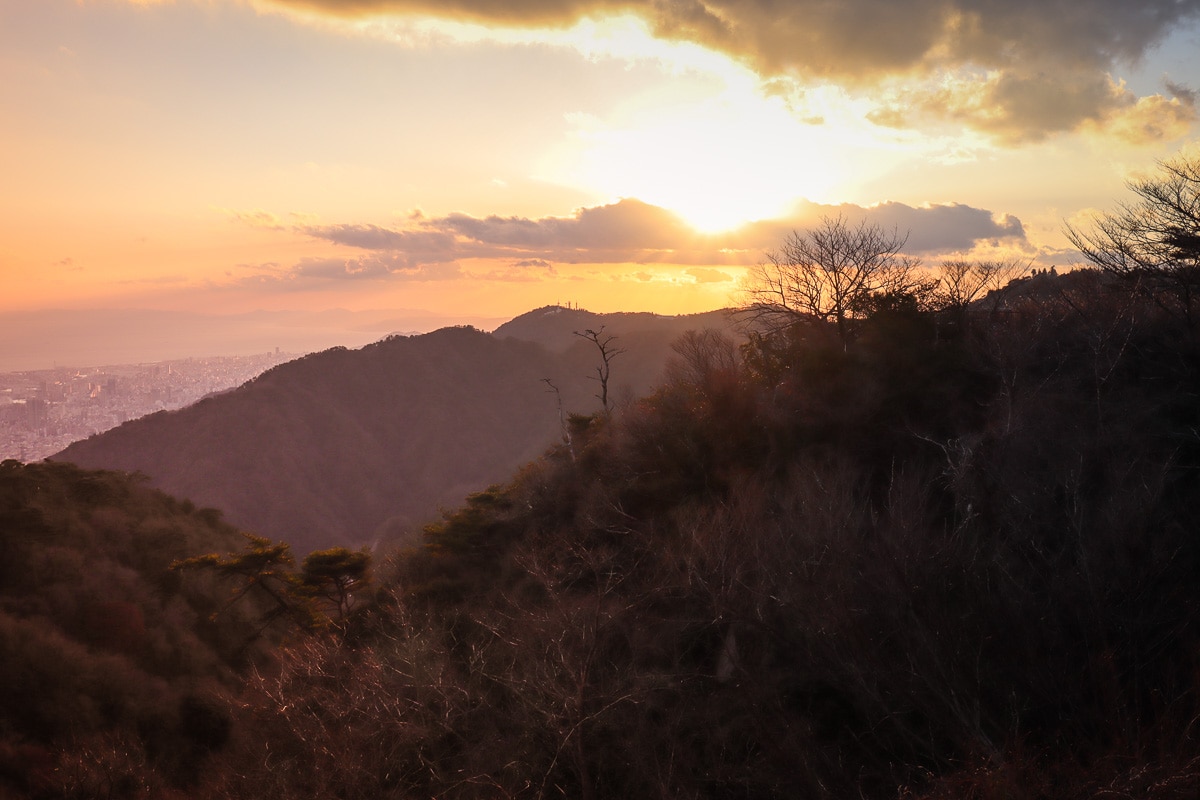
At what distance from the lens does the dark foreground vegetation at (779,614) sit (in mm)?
12383

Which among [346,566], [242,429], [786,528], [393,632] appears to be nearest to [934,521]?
[786,528]

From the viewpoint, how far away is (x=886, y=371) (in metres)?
24.1

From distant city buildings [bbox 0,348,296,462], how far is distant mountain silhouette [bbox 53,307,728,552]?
18668mm

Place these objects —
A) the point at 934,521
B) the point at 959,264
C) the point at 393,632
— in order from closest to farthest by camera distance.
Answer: the point at 934,521
the point at 393,632
the point at 959,264

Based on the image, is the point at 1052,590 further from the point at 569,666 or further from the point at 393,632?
the point at 393,632

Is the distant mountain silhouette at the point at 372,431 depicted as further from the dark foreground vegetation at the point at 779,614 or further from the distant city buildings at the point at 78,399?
the dark foreground vegetation at the point at 779,614

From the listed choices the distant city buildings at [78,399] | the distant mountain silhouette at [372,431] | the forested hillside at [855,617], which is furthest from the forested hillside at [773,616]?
the distant city buildings at [78,399]

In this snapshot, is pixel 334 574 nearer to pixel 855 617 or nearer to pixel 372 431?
pixel 855 617

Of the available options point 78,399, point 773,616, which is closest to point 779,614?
point 773,616

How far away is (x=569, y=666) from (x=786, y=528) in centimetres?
713

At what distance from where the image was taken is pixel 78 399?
13750 centimetres

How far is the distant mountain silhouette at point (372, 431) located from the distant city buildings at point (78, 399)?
18668 millimetres

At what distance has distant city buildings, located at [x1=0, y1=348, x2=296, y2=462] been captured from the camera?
10343 cm

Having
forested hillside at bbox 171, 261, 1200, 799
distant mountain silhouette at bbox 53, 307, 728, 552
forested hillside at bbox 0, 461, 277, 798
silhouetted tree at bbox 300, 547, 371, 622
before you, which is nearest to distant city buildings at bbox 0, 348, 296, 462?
distant mountain silhouette at bbox 53, 307, 728, 552
